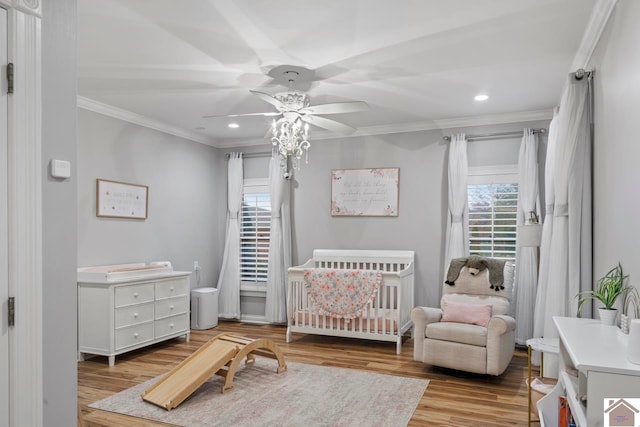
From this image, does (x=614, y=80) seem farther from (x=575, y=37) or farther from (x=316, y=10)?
(x=316, y=10)

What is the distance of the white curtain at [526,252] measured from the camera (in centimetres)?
483

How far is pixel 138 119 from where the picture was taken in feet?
17.2

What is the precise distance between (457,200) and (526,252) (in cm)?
92

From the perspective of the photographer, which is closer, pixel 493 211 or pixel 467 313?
pixel 467 313

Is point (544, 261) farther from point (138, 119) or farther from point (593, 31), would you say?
point (138, 119)

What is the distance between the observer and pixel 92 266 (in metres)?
4.69

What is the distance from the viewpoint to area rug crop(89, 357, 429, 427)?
3098mm

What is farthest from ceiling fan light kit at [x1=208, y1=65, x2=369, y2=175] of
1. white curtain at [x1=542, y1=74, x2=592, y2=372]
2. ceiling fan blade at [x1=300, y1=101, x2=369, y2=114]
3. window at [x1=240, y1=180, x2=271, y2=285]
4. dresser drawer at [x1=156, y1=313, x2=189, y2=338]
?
window at [x1=240, y1=180, x2=271, y2=285]

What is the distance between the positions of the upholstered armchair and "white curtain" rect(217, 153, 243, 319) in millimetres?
3037

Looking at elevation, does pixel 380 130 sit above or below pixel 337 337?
above

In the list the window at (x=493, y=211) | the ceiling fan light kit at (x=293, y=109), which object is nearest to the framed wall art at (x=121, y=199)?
the ceiling fan light kit at (x=293, y=109)

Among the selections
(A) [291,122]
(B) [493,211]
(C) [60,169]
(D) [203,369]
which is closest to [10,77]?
(C) [60,169]

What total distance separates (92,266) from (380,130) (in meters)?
3.63

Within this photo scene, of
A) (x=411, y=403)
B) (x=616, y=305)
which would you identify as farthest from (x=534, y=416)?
(x=616, y=305)
